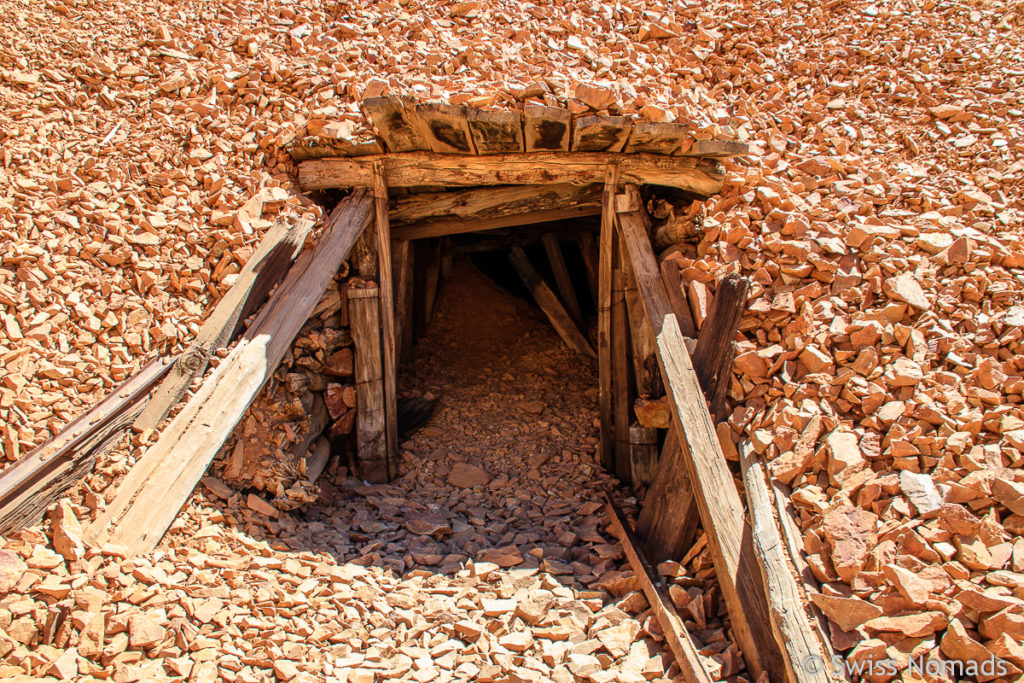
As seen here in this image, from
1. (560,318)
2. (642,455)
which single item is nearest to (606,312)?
(642,455)

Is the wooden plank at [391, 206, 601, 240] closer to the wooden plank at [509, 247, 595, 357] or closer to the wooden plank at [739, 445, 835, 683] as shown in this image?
the wooden plank at [509, 247, 595, 357]

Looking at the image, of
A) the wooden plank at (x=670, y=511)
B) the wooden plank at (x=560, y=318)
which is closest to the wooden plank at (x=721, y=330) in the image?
the wooden plank at (x=670, y=511)

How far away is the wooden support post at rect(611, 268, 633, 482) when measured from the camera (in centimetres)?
400

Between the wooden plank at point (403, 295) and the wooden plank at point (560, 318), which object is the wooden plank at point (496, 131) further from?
the wooden plank at point (560, 318)

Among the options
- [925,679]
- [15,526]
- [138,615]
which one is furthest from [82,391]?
[925,679]

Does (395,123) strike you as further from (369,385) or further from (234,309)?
(369,385)

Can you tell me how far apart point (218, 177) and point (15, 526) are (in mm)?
2146

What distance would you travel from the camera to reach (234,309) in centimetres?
321

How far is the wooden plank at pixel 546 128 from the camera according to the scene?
315 centimetres

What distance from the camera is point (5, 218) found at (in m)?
3.17

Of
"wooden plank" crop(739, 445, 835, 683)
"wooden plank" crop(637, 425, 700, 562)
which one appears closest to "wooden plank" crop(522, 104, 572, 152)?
"wooden plank" crop(637, 425, 700, 562)

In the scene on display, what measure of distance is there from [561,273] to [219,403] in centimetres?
345

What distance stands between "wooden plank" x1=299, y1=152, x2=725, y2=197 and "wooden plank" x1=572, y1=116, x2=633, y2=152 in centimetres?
14

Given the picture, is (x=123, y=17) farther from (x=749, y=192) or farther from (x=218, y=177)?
(x=749, y=192)
